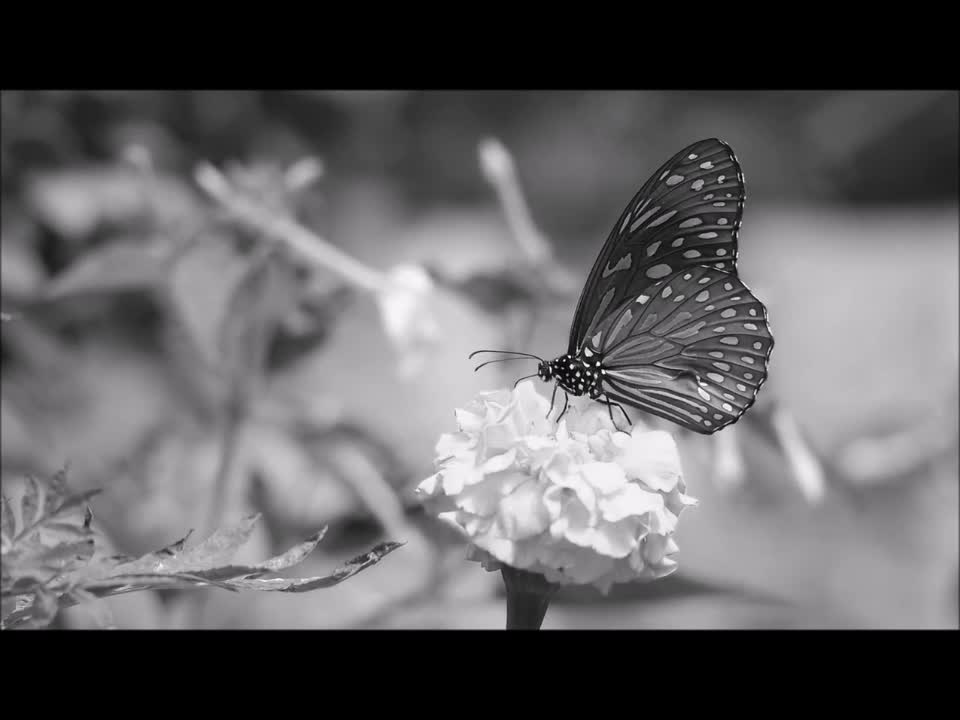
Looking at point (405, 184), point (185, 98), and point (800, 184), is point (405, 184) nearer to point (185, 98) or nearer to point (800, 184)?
point (185, 98)

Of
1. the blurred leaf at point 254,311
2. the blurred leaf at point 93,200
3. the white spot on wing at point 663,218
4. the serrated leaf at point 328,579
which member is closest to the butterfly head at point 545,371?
the white spot on wing at point 663,218

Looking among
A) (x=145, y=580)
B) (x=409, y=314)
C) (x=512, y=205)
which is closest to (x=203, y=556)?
(x=145, y=580)

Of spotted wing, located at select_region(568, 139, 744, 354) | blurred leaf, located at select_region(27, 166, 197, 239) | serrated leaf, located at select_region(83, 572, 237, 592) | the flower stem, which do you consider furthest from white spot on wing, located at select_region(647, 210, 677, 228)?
blurred leaf, located at select_region(27, 166, 197, 239)

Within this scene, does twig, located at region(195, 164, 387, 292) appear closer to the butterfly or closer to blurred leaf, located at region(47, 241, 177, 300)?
blurred leaf, located at region(47, 241, 177, 300)

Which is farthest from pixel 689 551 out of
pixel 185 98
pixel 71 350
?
pixel 185 98

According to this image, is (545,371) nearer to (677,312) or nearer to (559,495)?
(677,312)
